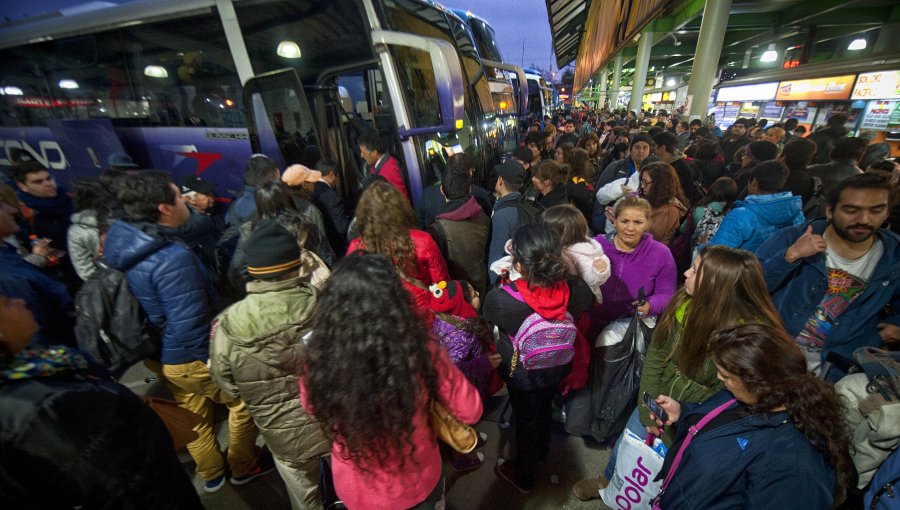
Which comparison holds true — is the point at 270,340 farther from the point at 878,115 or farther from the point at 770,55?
the point at 770,55

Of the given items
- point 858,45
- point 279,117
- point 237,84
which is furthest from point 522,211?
point 858,45

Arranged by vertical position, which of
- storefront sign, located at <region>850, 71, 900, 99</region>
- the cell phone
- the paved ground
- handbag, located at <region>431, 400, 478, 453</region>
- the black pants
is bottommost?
the paved ground

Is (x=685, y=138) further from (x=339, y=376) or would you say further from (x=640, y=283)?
(x=339, y=376)

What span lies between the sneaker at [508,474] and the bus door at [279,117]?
4.42 metres

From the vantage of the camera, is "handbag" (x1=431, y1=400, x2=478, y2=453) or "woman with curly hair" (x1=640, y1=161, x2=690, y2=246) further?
"woman with curly hair" (x1=640, y1=161, x2=690, y2=246)

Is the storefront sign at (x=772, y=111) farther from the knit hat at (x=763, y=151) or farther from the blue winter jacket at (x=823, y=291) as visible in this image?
the blue winter jacket at (x=823, y=291)

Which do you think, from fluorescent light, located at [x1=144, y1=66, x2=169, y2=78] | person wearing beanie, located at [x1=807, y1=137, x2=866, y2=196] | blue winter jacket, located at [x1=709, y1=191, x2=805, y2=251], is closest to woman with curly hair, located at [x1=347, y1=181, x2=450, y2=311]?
blue winter jacket, located at [x1=709, y1=191, x2=805, y2=251]

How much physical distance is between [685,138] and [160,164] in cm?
1054

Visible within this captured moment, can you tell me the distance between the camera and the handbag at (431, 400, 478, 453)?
151 centimetres

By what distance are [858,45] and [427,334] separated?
83.0 feet

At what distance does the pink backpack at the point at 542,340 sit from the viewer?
1.90 m

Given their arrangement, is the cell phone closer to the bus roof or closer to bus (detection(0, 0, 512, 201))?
bus (detection(0, 0, 512, 201))

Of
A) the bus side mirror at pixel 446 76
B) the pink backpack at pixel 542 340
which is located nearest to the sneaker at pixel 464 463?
Result: the pink backpack at pixel 542 340

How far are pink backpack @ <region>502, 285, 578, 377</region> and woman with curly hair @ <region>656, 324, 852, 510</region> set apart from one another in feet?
2.18
